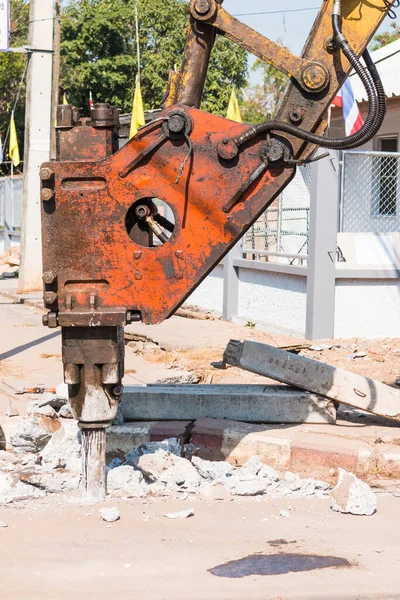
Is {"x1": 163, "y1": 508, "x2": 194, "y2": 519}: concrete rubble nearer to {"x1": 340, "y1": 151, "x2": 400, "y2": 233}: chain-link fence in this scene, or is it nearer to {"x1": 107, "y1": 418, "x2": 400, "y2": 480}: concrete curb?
{"x1": 107, "y1": 418, "x2": 400, "y2": 480}: concrete curb

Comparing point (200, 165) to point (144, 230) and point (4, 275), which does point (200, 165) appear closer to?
point (144, 230)

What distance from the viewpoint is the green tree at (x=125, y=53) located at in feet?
139

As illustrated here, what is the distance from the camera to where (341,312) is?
39.0ft

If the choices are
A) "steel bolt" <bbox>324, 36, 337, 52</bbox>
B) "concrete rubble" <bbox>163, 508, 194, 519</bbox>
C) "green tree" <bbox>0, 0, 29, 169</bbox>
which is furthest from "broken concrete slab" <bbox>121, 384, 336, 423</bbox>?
"green tree" <bbox>0, 0, 29, 169</bbox>

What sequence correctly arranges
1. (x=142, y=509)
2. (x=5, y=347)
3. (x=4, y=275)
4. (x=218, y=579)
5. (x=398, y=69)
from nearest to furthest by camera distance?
1. (x=218, y=579)
2. (x=142, y=509)
3. (x=5, y=347)
4. (x=398, y=69)
5. (x=4, y=275)

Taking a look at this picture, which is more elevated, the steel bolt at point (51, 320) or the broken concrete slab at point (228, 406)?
the steel bolt at point (51, 320)

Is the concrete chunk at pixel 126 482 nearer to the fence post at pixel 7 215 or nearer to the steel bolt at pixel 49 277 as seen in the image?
the steel bolt at pixel 49 277

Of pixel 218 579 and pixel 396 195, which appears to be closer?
pixel 218 579

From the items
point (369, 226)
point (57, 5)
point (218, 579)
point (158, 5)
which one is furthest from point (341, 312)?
point (158, 5)

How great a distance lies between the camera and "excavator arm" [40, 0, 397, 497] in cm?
497

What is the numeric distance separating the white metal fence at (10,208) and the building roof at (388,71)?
13061mm

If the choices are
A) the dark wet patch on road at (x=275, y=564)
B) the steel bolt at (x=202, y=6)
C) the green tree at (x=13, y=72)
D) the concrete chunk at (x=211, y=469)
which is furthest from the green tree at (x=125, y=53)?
the dark wet patch on road at (x=275, y=564)

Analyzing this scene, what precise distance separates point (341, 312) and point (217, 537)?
724 cm

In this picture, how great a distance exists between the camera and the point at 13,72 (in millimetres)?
45906
